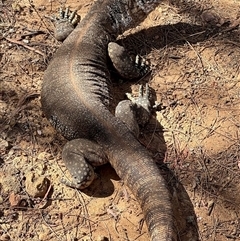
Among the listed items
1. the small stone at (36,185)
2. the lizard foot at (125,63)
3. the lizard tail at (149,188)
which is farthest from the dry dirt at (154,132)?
the lizard tail at (149,188)

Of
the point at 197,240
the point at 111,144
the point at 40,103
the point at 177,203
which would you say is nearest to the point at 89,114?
the point at 111,144

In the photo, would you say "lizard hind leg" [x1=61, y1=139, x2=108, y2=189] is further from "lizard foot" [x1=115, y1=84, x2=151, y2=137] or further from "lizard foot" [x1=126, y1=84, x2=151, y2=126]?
"lizard foot" [x1=126, y1=84, x2=151, y2=126]

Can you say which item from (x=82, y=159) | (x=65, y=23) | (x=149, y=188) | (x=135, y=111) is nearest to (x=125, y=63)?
(x=135, y=111)

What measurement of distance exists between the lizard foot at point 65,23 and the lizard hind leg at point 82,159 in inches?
75.7

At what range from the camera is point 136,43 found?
7086 millimetres

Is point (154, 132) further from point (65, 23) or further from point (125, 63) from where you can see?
point (65, 23)

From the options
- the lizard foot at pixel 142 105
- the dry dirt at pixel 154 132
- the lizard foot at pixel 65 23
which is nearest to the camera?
the dry dirt at pixel 154 132

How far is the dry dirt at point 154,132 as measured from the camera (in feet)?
17.0

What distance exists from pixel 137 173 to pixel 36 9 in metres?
3.39

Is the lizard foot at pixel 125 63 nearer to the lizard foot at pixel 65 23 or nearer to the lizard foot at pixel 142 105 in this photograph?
the lizard foot at pixel 142 105

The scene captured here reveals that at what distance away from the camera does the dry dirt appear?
205 inches

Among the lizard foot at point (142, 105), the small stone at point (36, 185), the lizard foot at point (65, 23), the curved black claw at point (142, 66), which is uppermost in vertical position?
the lizard foot at point (65, 23)

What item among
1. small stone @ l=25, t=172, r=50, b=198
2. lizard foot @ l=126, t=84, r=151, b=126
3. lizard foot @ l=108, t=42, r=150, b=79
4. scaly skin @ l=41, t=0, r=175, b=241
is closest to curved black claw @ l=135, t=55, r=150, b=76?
lizard foot @ l=108, t=42, r=150, b=79

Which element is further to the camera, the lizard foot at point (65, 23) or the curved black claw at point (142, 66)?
the lizard foot at point (65, 23)
